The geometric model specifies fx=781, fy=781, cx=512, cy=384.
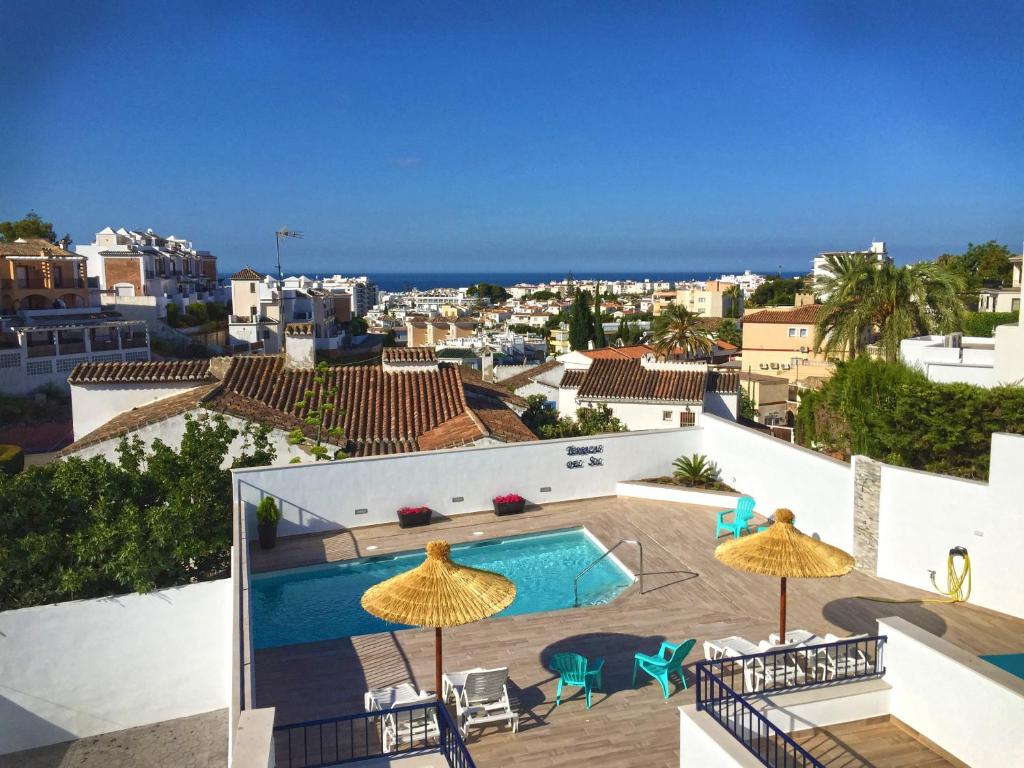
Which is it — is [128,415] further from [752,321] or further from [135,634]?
[752,321]

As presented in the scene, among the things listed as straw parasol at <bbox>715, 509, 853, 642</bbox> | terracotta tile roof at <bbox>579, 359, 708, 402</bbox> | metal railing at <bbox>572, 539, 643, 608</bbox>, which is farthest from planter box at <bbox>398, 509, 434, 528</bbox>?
terracotta tile roof at <bbox>579, 359, 708, 402</bbox>

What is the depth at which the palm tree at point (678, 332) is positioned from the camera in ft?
138

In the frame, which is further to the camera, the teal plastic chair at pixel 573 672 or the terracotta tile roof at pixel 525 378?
the terracotta tile roof at pixel 525 378

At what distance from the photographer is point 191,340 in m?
60.6

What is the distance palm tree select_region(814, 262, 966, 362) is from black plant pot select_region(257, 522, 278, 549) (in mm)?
18111

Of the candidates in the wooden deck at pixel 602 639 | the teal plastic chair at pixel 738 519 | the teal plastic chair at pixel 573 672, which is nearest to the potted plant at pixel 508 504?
the wooden deck at pixel 602 639

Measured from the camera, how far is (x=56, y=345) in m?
44.8

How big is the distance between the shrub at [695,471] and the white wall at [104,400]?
14394 mm

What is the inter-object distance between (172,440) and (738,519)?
12594 mm

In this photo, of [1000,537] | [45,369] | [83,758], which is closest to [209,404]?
[83,758]

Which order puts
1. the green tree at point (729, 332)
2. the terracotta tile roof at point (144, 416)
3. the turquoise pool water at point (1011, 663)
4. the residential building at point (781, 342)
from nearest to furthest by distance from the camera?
1. the turquoise pool water at point (1011, 663)
2. the terracotta tile roof at point (144, 416)
3. the residential building at point (781, 342)
4. the green tree at point (729, 332)

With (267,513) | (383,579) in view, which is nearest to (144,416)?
(267,513)

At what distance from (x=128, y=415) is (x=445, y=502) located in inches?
374

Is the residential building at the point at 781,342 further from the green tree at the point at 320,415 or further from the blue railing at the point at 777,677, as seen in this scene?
the blue railing at the point at 777,677
